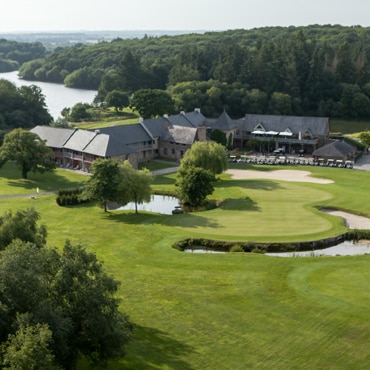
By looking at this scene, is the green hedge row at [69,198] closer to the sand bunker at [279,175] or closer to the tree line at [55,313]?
the sand bunker at [279,175]

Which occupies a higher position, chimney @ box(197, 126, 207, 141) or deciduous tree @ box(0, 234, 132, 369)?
chimney @ box(197, 126, 207, 141)

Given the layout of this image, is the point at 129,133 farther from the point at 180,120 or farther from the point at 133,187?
the point at 133,187

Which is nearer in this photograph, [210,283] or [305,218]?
[210,283]

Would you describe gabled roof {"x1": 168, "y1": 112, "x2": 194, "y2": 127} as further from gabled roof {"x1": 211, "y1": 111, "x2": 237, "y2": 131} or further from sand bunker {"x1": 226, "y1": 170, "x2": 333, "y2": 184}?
sand bunker {"x1": 226, "y1": 170, "x2": 333, "y2": 184}

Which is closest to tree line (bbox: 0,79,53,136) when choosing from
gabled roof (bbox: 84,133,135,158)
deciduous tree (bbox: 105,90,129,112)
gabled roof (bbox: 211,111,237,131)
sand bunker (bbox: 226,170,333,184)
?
deciduous tree (bbox: 105,90,129,112)

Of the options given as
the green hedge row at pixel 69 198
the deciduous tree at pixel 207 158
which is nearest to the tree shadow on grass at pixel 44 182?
the green hedge row at pixel 69 198

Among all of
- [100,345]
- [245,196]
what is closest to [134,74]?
[245,196]

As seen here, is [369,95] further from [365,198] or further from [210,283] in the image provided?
[210,283]
